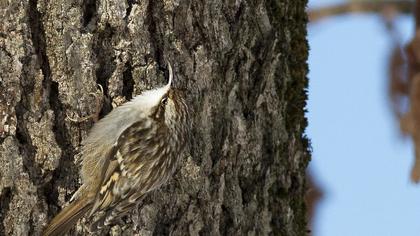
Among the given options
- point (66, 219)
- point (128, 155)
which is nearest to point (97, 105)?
point (128, 155)

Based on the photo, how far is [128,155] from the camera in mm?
3488

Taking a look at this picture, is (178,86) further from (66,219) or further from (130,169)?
(66,219)

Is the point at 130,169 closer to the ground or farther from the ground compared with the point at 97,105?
closer to the ground

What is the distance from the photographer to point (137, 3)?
3410mm

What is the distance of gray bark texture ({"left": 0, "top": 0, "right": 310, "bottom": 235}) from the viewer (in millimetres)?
3316

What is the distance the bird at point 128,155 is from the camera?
341 centimetres

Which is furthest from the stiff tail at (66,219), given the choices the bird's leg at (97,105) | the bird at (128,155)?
the bird's leg at (97,105)

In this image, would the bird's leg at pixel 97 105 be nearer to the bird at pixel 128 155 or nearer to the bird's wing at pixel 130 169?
the bird at pixel 128 155

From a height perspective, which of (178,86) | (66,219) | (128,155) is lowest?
(66,219)

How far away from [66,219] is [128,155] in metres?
0.30

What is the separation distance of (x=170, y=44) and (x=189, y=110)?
0.72 feet

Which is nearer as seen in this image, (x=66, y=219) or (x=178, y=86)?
(x=66, y=219)

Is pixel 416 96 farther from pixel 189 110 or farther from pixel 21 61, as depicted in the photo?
pixel 21 61

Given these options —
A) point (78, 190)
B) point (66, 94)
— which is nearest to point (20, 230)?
point (78, 190)
